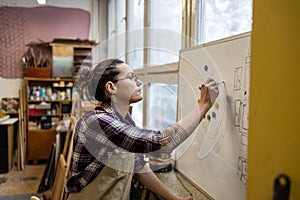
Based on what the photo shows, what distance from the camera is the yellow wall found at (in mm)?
536

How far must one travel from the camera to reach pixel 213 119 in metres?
1.35

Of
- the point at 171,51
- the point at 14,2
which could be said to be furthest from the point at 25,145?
the point at 171,51

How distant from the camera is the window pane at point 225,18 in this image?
54.9 inches

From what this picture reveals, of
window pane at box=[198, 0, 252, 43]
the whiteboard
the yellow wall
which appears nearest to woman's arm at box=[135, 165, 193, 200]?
the whiteboard

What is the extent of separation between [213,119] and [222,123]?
0.07 metres

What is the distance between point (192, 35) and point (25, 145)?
391cm

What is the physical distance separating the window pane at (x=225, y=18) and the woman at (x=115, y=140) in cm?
42

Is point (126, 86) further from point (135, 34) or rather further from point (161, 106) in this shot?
point (135, 34)

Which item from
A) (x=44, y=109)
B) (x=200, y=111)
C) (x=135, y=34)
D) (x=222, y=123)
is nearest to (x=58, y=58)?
(x=44, y=109)

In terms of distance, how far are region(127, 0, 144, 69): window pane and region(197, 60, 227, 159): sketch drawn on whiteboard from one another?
1377 millimetres

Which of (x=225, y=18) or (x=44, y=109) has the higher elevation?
(x=225, y=18)

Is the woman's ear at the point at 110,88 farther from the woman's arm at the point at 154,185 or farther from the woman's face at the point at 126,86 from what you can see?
the woman's arm at the point at 154,185

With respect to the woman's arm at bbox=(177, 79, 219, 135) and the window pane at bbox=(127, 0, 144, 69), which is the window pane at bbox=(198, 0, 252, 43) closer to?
the woman's arm at bbox=(177, 79, 219, 135)

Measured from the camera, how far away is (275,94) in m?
0.57
